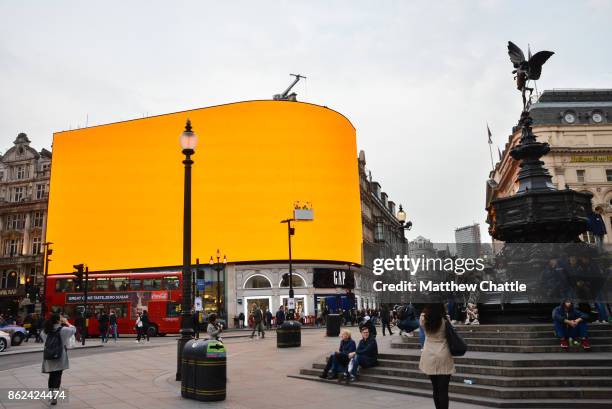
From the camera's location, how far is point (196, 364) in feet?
32.0

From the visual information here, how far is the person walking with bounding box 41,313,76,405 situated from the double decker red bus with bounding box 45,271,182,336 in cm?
2537

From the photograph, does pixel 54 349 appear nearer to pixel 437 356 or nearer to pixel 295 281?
pixel 437 356

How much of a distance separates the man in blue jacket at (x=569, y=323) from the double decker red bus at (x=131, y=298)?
27529 millimetres

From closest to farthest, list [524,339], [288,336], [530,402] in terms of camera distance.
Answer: [530,402] < [524,339] < [288,336]

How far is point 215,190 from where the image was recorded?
52.2m

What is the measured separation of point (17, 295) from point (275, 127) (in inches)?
1543

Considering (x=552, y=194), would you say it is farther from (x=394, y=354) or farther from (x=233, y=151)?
(x=233, y=151)

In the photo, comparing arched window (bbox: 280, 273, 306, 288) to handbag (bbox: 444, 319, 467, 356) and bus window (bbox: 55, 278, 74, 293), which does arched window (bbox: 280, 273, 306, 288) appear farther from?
handbag (bbox: 444, 319, 467, 356)

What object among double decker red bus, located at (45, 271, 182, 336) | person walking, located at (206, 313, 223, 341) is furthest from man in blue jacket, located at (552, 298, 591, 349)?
double decker red bus, located at (45, 271, 182, 336)

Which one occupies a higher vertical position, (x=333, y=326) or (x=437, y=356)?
(x=437, y=356)

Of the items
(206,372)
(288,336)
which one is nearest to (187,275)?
(206,372)

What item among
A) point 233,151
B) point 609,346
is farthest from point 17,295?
point 609,346

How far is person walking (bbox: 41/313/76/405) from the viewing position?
30.0 ft

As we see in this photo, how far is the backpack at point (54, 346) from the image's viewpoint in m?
9.13
